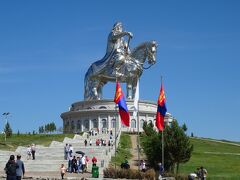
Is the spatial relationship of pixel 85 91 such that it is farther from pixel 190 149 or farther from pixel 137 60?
pixel 190 149

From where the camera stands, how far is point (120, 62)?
227 ft

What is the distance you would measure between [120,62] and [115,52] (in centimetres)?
168

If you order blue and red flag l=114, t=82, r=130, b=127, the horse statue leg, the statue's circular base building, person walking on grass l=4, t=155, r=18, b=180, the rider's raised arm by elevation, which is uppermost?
the rider's raised arm

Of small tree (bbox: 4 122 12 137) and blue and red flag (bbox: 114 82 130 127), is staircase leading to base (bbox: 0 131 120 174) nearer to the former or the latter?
blue and red flag (bbox: 114 82 130 127)

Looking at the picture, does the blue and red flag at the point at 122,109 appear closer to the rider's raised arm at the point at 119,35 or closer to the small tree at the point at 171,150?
the small tree at the point at 171,150

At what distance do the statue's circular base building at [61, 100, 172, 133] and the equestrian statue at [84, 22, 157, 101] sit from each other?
1.86 metres

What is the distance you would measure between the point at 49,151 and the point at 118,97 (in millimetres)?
12578

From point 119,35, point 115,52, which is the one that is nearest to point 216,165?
point 115,52

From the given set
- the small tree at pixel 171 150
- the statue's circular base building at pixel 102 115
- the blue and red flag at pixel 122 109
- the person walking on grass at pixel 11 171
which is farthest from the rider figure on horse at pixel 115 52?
the person walking on grass at pixel 11 171

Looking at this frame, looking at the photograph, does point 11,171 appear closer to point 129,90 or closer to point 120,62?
point 120,62

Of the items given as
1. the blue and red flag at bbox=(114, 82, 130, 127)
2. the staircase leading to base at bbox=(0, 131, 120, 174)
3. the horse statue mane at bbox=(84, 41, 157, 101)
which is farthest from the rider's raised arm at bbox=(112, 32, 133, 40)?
the blue and red flag at bbox=(114, 82, 130, 127)

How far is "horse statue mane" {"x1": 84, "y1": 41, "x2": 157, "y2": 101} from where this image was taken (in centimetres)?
6931

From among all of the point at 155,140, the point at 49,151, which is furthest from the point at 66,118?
the point at 155,140

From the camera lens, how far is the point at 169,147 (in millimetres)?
37344
